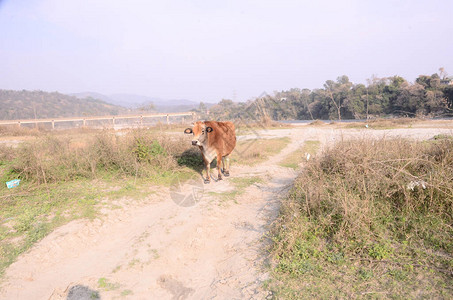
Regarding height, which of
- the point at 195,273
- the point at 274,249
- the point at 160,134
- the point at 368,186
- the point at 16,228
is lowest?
the point at 195,273

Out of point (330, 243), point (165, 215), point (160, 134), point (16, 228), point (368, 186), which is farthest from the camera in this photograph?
point (160, 134)

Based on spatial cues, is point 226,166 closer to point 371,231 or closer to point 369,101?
point 371,231

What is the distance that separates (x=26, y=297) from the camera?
11.1ft

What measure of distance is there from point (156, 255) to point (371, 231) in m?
3.46

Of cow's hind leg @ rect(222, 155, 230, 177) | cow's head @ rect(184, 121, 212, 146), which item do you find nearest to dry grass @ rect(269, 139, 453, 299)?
cow's head @ rect(184, 121, 212, 146)

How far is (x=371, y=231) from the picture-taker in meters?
3.94

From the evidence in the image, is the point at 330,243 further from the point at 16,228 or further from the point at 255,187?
the point at 16,228

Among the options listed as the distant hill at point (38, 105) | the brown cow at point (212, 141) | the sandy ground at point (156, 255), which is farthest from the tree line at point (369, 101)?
the distant hill at point (38, 105)

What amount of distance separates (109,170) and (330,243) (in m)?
6.87

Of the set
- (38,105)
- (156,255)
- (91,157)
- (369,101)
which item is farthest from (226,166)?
(38,105)

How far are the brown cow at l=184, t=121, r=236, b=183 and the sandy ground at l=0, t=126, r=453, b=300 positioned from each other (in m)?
2.08

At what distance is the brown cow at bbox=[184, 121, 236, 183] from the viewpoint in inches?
314

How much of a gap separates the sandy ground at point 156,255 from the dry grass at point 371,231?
63 cm

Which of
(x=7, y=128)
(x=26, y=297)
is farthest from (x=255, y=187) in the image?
(x=7, y=128)
